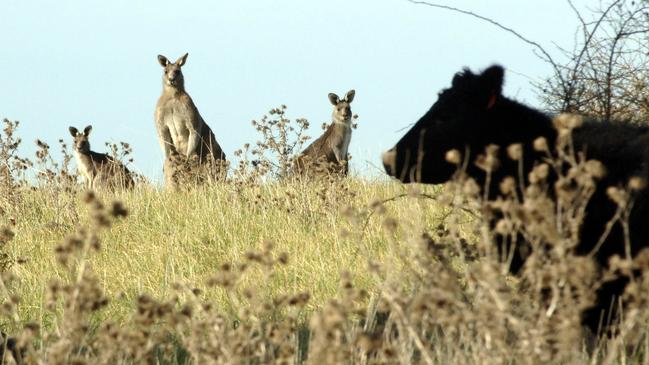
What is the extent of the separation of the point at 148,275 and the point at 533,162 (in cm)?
417

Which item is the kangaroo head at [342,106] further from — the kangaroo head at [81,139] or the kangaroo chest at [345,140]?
the kangaroo head at [81,139]

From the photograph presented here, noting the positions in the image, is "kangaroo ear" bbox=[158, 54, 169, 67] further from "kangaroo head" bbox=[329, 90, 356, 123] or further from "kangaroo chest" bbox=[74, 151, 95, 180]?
"kangaroo head" bbox=[329, 90, 356, 123]

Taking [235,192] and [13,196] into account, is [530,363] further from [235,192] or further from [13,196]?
[13,196]

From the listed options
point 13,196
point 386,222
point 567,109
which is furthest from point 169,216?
point 386,222

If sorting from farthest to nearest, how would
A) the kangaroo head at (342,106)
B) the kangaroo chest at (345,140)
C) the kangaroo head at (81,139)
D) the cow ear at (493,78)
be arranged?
the kangaroo head at (81,139) < the kangaroo chest at (345,140) < the kangaroo head at (342,106) < the cow ear at (493,78)

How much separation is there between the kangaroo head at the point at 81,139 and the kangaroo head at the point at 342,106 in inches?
185

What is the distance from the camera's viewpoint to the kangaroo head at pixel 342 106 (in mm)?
20125

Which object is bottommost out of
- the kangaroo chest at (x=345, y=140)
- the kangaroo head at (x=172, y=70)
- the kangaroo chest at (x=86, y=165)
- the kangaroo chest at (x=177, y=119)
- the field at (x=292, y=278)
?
the field at (x=292, y=278)

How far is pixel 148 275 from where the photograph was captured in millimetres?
9195

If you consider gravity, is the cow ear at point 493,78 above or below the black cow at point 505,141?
above

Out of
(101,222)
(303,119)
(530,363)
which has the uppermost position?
(303,119)

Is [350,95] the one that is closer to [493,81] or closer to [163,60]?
[163,60]

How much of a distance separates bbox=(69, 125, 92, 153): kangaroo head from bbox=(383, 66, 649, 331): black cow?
50.2 ft

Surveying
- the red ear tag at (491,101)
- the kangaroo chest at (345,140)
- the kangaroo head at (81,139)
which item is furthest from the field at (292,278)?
the kangaroo chest at (345,140)
